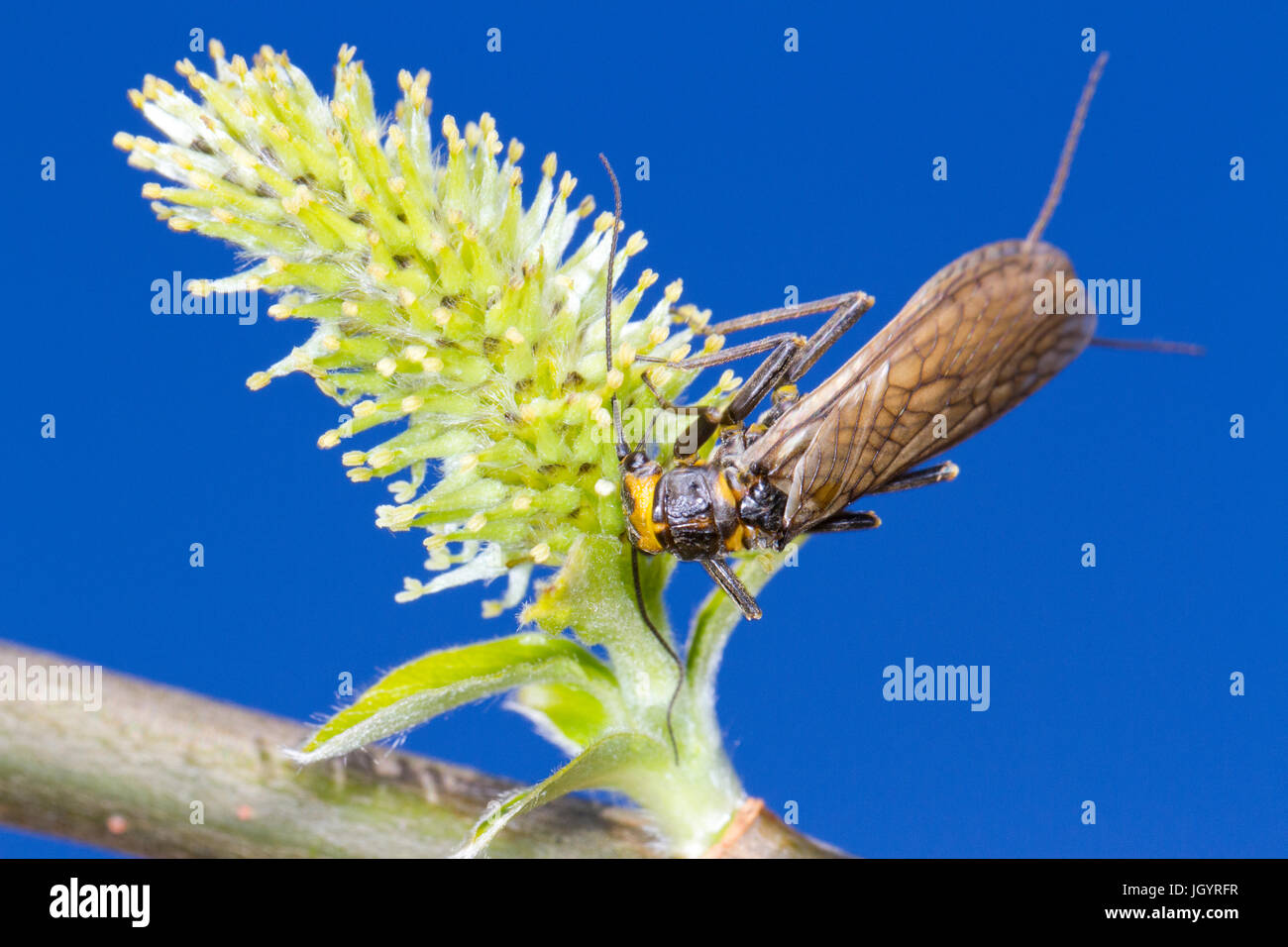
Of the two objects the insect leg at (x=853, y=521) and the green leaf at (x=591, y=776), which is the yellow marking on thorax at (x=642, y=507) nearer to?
the green leaf at (x=591, y=776)

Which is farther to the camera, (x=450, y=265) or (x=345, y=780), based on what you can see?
(x=345, y=780)

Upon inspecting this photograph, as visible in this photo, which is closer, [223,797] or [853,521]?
[223,797]

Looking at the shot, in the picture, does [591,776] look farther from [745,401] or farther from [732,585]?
[745,401]

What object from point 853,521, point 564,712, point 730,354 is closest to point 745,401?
point 730,354

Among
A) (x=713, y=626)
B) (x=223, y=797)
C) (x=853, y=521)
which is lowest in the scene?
A: (x=223, y=797)

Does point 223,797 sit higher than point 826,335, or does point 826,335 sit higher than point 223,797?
point 826,335

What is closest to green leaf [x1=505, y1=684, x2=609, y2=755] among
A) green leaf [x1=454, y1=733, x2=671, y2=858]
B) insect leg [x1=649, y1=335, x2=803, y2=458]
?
green leaf [x1=454, y1=733, x2=671, y2=858]

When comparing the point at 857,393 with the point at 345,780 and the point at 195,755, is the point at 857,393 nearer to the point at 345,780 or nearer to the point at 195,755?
the point at 345,780
